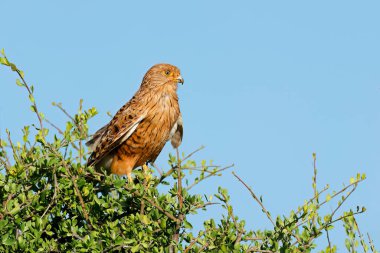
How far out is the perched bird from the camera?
739 cm

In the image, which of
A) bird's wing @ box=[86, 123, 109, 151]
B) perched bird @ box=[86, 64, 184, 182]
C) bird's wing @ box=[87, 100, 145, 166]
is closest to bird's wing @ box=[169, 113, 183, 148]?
perched bird @ box=[86, 64, 184, 182]

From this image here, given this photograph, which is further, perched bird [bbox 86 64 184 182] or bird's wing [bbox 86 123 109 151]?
bird's wing [bbox 86 123 109 151]

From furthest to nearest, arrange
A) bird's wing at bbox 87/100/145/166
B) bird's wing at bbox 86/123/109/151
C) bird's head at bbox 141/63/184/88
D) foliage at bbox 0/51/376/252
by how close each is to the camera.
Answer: bird's head at bbox 141/63/184/88 → bird's wing at bbox 86/123/109/151 → bird's wing at bbox 87/100/145/166 → foliage at bbox 0/51/376/252

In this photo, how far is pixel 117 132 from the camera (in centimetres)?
741

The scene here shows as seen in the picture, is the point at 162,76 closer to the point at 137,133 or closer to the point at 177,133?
the point at 177,133

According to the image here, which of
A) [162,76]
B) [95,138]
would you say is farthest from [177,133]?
[95,138]

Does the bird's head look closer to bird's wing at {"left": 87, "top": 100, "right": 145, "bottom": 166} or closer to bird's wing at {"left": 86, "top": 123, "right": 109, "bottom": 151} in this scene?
bird's wing at {"left": 87, "top": 100, "right": 145, "bottom": 166}

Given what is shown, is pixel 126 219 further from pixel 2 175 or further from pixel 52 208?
pixel 2 175

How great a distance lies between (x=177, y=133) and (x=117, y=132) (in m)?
0.78

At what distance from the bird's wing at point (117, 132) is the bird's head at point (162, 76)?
22.2 inches

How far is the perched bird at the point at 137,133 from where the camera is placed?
7.39 m

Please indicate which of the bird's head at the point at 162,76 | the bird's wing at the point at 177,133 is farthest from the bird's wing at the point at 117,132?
the bird's head at the point at 162,76

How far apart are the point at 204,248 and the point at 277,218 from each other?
0.61m

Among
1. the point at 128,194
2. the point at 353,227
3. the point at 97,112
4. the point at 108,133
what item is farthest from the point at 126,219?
the point at 108,133
